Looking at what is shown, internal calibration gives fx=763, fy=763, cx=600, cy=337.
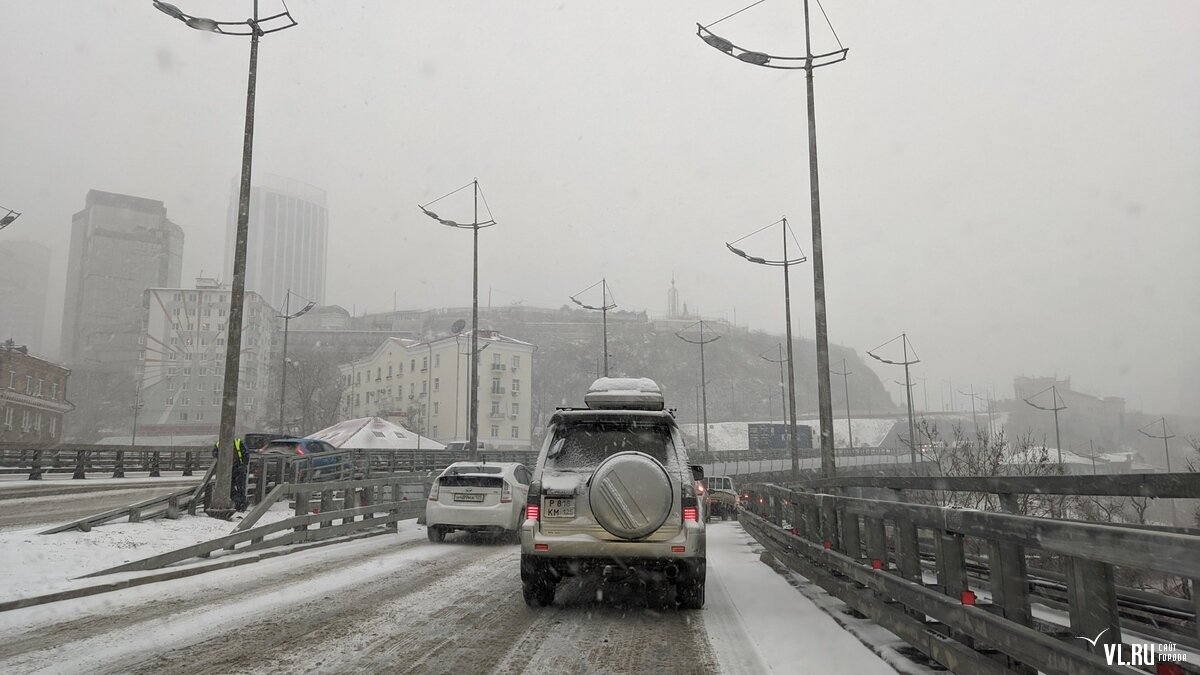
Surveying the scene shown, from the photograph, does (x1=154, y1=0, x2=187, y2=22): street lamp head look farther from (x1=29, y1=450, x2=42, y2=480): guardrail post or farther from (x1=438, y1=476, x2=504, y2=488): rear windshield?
(x1=29, y1=450, x2=42, y2=480): guardrail post

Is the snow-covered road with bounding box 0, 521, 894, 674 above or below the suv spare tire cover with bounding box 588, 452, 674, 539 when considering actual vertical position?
below

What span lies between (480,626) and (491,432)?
85113 millimetres

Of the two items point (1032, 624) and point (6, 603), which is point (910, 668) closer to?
point (1032, 624)

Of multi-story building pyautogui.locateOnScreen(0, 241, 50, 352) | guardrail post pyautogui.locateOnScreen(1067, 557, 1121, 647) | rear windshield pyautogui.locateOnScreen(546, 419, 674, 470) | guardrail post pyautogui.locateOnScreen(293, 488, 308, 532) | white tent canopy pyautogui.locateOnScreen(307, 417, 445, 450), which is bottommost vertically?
guardrail post pyautogui.locateOnScreen(293, 488, 308, 532)

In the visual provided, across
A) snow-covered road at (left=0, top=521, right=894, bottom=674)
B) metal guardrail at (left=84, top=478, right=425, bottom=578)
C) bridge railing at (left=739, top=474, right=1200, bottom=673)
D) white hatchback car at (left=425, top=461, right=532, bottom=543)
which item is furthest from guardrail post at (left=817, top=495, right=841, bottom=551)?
metal guardrail at (left=84, top=478, right=425, bottom=578)

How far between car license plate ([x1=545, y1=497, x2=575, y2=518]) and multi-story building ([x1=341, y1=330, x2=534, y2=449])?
251 ft

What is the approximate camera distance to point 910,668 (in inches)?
202

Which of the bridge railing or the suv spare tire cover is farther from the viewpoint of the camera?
the suv spare tire cover

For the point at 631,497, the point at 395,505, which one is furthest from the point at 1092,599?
the point at 395,505

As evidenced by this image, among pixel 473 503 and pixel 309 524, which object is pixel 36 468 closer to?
pixel 309 524

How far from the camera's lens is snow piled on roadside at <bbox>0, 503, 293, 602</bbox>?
8.30m

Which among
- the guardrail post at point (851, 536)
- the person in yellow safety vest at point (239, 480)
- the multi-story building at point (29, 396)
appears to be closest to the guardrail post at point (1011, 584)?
the guardrail post at point (851, 536)

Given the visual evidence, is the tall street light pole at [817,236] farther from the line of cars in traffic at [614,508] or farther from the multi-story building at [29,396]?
the multi-story building at [29,396]

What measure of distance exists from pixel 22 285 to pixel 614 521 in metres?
113
